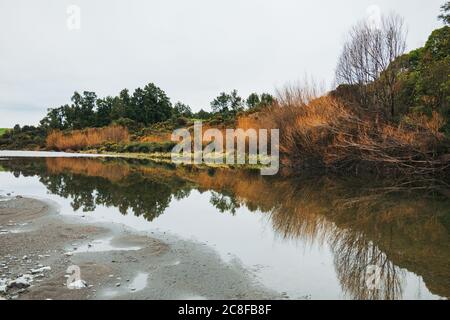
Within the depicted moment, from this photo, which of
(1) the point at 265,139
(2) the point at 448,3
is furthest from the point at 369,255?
(1) the point at 265,139

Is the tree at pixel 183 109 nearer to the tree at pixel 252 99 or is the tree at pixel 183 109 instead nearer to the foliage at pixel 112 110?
the foliage at pixel 112 110

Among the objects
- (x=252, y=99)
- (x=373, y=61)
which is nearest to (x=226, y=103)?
(x=252, y=99)

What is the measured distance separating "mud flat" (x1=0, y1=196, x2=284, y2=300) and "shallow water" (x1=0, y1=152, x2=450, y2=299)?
0.30 m

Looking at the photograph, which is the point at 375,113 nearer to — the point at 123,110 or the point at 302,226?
the point at 302,226

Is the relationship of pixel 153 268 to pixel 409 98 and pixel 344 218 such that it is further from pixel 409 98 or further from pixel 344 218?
pixel 409 98

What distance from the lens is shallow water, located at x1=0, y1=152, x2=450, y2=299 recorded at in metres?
4.52

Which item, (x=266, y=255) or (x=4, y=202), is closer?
(x=266, y=255)

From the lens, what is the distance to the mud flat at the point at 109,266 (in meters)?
4.02

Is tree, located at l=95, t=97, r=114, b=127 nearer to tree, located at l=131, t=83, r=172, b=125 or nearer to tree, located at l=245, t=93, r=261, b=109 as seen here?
tree, located at l=131, t=83, r=172, b=125

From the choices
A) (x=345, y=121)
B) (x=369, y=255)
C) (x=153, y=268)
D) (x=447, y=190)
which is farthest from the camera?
(x=345, y=121)

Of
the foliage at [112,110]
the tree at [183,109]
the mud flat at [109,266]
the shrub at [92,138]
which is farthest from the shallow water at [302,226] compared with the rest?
the tree at [183,109]

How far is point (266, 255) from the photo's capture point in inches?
220

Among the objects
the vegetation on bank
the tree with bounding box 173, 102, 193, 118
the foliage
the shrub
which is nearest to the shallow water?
the vegetation on bank
